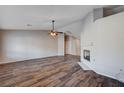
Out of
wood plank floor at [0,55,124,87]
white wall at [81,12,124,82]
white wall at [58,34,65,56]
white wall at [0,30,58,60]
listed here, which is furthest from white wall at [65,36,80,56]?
white wall at [81,12,124,82]

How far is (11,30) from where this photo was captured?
811cm

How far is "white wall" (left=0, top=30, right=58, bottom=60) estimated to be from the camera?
7867 mm

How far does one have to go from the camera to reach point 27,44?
8.80m

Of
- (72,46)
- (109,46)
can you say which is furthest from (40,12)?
(72,46)

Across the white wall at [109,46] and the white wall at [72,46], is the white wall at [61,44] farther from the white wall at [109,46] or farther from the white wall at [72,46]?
the white wall at [109,46]

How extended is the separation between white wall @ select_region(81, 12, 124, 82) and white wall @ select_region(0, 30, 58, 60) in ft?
18.4

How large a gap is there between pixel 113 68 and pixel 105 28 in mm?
1519

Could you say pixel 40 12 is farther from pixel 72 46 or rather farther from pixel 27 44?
pixel 72 46

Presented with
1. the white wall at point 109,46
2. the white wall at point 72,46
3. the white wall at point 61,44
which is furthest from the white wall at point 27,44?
the white wall at point 109,46

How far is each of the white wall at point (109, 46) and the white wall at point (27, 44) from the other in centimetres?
562

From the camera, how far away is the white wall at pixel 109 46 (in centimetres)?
369

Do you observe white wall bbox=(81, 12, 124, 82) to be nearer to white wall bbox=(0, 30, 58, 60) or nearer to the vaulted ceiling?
the vaulted ceiling
